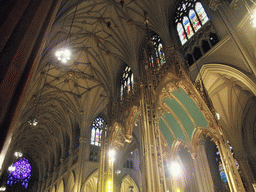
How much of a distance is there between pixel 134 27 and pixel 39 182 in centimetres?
2603

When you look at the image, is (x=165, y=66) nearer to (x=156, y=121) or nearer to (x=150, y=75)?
(x=150, y=75)

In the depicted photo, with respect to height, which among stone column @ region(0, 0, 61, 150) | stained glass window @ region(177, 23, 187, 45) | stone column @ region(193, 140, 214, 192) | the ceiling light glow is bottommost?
stone column @ region(0, 0, 61, 150)

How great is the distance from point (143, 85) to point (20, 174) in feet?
96.6

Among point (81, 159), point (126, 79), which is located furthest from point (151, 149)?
point (81, 159)

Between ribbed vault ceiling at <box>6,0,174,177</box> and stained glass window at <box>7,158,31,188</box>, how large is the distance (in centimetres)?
928

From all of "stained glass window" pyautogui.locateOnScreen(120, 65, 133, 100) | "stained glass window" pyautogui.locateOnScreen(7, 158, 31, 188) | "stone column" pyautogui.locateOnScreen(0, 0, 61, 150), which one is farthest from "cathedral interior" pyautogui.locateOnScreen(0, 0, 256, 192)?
"stained glass window" pyautogui.locateOnScreen(7, 158, 31, 188)

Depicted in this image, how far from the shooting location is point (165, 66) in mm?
8055

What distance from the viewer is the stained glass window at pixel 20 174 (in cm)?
2820

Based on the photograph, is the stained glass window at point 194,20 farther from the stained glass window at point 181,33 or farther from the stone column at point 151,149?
the stone column at point 151,149

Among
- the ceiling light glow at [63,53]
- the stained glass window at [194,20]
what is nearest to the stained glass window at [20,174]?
the ceiling light glow at [63,53]

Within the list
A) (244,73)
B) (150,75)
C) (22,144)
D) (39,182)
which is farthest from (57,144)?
(244,73)

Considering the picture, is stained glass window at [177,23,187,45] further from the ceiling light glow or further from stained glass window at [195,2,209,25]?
the ceiling light glow

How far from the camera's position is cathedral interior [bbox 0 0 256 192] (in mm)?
1363

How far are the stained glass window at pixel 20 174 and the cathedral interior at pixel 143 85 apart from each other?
920 cm
